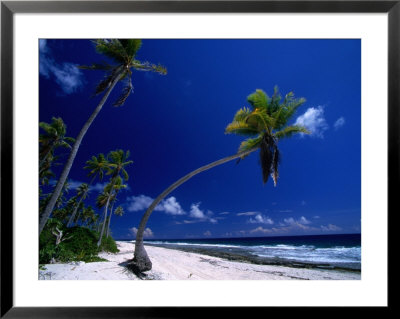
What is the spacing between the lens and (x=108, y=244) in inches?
476

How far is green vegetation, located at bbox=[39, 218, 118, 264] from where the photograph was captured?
4645 millimetres

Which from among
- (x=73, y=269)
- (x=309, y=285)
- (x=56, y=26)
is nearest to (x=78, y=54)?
(x=56, y=26)

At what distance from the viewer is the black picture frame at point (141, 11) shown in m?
2.79

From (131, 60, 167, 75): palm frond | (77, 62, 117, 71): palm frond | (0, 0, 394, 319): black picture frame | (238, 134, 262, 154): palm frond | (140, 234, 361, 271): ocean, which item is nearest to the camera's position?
(0, 0, 394, 319): black picture frame

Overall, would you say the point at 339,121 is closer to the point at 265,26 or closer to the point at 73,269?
the point at 265,26

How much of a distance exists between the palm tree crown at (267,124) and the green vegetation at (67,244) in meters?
4.14

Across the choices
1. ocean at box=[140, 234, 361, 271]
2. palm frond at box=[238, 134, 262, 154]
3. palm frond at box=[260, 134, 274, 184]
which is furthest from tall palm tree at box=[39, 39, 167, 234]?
ocean at box=[140, 234, 361, 271]

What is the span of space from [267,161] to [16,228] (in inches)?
178

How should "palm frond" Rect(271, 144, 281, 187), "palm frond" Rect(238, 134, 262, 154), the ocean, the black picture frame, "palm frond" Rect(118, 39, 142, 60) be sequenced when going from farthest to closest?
Answer: the ocean
"palm frond" Rect(238, 134, 262, 154)
"palm frond" Rect(271, 144, 281, 187)
"palm frond" Rect(118, 39, 142, 60)
the black picture frame

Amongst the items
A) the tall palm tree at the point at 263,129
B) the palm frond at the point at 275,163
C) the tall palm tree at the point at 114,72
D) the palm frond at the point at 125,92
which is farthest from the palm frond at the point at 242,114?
the palm frond at the point at 125,92

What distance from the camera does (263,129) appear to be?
620cm

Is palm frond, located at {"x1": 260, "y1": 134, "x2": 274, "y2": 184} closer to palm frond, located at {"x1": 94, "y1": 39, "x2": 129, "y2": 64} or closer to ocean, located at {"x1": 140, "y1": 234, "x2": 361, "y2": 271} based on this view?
ocean, located at {"x1": 140, "y1": 234, "x2": 361, "y2": 271}

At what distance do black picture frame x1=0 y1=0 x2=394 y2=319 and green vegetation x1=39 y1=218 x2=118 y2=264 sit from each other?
61 cm

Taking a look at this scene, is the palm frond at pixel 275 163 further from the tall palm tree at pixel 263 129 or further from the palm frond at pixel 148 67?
the palm frond at pixel 148 67
